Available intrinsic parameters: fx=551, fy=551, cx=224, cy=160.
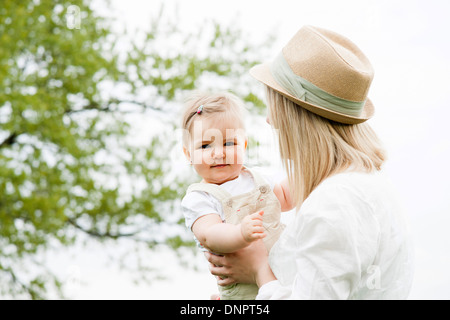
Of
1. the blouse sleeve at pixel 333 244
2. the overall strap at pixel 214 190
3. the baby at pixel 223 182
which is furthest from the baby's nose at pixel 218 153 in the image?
the blouse sleeve at pixel 333 244

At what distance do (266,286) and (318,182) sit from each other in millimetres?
447

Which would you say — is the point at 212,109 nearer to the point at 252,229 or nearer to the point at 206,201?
the point at 206,201

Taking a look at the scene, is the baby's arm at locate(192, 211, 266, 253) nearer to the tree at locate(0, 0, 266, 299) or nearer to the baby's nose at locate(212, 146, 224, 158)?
the baby's nose at locate(212, 146, 224, 158)

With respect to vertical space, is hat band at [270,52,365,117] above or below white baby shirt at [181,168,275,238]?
above

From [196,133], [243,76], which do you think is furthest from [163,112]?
[196,133]

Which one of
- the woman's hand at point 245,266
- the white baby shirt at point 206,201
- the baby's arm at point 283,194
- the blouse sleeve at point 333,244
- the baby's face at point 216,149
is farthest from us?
the baby's arm at point 283,194

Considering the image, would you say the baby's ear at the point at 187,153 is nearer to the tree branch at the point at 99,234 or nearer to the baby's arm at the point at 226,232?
the baby's arm at the point at 226,232

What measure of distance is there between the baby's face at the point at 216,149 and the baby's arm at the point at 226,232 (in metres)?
0.24

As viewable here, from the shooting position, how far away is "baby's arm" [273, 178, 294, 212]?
8.75 feet

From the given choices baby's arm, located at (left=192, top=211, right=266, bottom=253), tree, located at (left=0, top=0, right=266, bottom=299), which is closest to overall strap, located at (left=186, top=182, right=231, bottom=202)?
baby's arm, located at (left=192, top=211, right=266, bottom=253)

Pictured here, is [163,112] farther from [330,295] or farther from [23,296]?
[330,295]

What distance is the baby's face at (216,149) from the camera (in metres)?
2.54

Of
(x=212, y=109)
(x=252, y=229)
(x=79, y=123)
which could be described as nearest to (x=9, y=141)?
(x=79, y=123)

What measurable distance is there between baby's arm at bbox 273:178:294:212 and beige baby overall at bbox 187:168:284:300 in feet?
0.19
